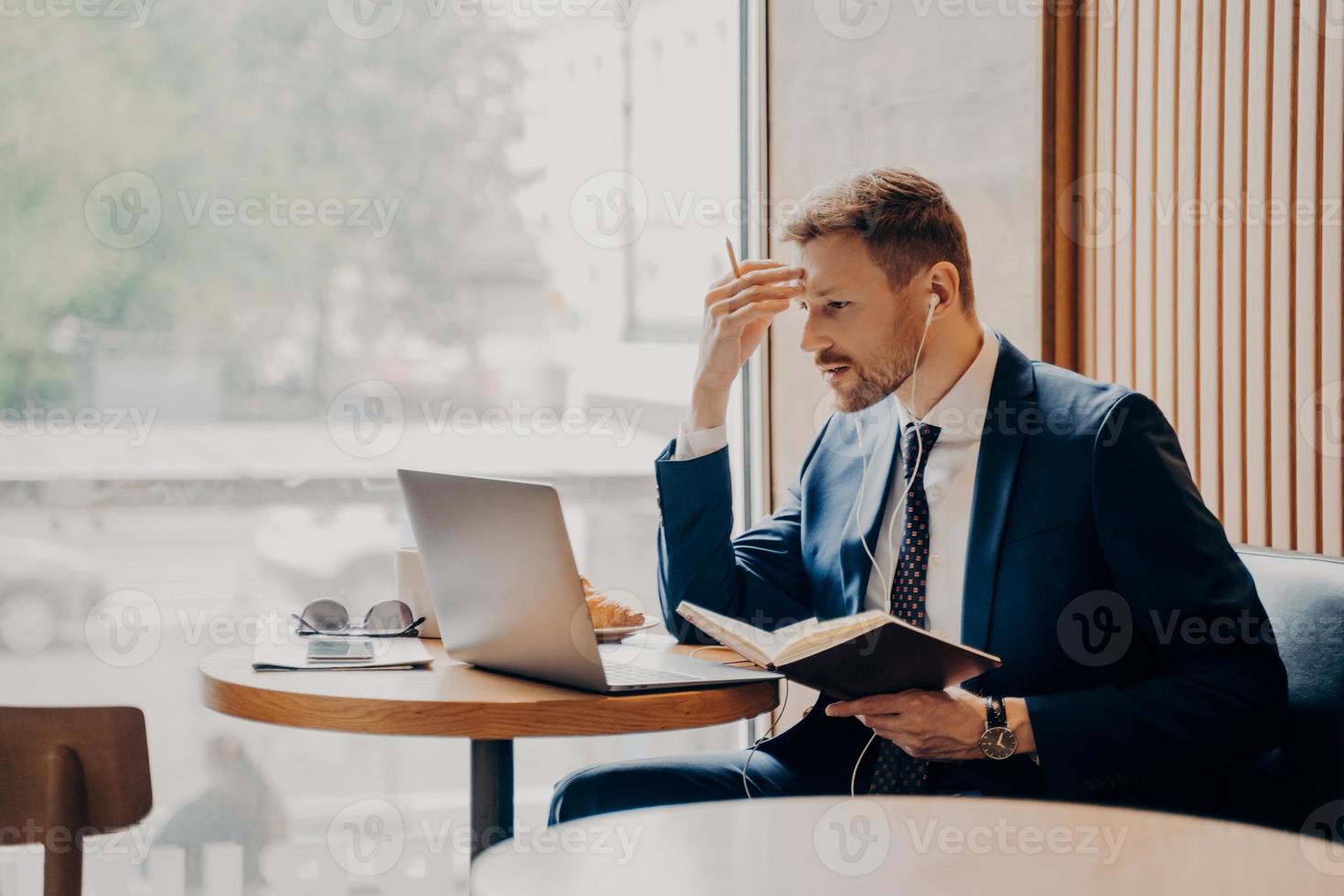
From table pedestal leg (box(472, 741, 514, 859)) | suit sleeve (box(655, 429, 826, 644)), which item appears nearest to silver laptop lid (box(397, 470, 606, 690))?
table pedestal leg (box(472, 741, 514, 859))

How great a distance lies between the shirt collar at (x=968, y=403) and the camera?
195cm

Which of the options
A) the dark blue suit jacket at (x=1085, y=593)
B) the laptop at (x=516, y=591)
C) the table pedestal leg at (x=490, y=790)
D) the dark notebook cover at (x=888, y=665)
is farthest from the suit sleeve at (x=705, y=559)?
the dark notebook cover at (x=888, y=665)

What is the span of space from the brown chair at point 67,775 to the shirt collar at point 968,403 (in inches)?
50.5

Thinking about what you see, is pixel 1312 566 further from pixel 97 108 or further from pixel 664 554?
pixel 97 108

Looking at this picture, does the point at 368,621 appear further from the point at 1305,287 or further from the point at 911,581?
the point at 1305,287

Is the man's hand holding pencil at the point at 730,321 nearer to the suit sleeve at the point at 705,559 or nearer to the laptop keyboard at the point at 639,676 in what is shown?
the suit sleeve at the point at 705,559

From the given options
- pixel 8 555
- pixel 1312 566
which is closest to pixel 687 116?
pixel 8 555

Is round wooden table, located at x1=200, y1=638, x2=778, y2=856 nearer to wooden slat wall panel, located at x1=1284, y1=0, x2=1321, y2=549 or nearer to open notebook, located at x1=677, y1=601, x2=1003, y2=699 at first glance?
open notebook, located at x1=677, y1=601, x2=1003, y2=699

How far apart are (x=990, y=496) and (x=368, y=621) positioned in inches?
40.0

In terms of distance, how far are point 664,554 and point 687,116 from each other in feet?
6.11

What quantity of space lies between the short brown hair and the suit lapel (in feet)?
0.67

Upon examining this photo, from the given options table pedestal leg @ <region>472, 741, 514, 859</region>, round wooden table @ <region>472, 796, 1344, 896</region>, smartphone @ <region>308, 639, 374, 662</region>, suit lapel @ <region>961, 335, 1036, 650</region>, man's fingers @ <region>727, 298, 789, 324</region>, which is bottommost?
table pedestal leg @ <region>472, 741, 514, 859</region>

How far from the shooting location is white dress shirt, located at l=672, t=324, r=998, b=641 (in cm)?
190

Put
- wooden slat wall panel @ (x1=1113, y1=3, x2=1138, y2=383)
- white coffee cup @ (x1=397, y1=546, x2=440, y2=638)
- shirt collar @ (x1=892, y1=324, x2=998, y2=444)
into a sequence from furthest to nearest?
wooden slat wall panel @ (x1=1113, y1=3, x2=1138, y2=383) < white coffee cup @ (x1=397, y1=546, x2=440, y2=638) < shirt collar @ (x1=892, y1=324, x2=998, y2=444)
